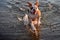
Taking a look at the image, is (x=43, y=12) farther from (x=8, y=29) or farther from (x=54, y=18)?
(x=8, y=29)

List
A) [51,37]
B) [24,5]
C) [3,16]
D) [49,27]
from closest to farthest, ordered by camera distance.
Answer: [51,37], [49,27], [3,16], [24,5]

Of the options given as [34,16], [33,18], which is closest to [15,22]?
[33,18]

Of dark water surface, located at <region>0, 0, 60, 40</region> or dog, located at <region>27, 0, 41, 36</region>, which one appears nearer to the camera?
dog, located at <region>27, 0, 41, 36</region>

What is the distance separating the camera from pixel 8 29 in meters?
7.62

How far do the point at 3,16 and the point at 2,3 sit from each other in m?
0.82

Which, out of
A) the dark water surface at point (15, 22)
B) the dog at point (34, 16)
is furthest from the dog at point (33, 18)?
the dark water surface at point (15, 22)

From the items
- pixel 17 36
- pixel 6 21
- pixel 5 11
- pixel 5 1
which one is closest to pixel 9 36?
pixel 17 36

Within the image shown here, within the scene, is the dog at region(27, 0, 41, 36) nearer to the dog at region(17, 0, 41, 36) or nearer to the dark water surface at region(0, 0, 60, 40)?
the dog at region(17, 0, 41, 36)

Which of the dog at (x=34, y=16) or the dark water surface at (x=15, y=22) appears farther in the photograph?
the dark water surface at (x=15, y=22)

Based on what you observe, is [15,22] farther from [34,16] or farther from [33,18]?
[34,16]

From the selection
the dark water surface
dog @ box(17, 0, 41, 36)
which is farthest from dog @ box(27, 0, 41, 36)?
the dark water surface

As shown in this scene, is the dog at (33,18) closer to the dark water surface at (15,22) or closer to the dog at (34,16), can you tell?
the dog at (34,16)

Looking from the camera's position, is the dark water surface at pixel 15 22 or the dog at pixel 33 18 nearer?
the dog at pixel 33 18

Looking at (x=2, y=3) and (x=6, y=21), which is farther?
(x=2, y=3)
